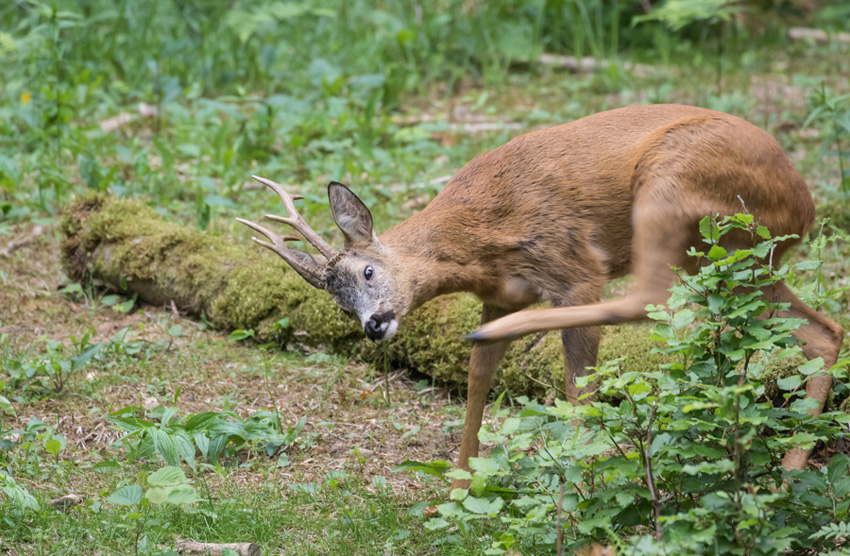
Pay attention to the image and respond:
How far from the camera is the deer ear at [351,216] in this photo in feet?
13.6

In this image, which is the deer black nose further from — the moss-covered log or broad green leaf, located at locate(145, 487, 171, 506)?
broad green leaf, located at locate(145, 487, 171, 506)

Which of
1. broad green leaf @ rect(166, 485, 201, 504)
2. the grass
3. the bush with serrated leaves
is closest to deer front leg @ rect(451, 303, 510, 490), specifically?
the grass

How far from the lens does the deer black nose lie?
405 centimetres

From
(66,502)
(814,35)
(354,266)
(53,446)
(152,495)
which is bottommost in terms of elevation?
(66,502)

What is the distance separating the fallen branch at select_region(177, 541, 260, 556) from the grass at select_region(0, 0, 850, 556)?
0.35 ft

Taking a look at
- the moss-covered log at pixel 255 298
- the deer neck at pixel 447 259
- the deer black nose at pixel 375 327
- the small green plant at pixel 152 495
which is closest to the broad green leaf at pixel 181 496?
the small green plant at pixel 152 495

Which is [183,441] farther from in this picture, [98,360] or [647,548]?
[647,548]

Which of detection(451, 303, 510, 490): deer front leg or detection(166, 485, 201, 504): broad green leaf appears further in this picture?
detection(451, 303, 510, 490): deer front leg

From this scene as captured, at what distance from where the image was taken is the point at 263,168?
739 centimetres

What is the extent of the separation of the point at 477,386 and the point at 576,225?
0.95 m

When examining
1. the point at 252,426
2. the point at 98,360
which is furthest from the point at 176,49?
the point at 252,426

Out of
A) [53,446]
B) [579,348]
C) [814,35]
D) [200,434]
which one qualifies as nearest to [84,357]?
[53,446]

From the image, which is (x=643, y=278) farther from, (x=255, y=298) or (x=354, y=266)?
(x=255, y=298)

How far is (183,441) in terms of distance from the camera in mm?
4008
